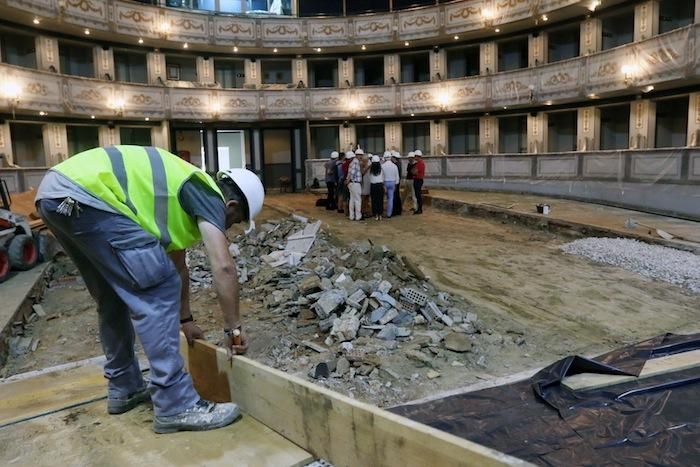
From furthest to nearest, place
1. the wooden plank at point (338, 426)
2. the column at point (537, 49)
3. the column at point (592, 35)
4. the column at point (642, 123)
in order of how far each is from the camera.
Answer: the column at point (537, 49)
the column at point (592, 35)
the column at point (642, 123)
the wooden plank at point (338, 426)

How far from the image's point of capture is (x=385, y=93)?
22719mm

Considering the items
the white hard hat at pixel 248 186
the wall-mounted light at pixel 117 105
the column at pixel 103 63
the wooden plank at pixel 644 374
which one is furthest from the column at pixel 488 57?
the white hard hat at pixel 248 186

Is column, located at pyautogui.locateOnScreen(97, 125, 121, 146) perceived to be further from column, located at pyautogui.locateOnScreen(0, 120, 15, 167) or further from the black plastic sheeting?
the black plastic sheeting

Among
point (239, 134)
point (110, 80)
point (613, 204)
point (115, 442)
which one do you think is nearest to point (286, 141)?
point (239, 134)

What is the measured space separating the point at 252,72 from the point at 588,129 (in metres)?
13.9

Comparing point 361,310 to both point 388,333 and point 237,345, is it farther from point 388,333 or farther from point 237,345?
point 237,345

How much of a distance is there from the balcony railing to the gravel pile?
710 cm

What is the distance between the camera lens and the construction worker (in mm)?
2504

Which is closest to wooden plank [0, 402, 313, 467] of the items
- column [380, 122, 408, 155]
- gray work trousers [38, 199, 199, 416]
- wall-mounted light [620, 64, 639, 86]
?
gray work trousers [38, 199, 199, 416]

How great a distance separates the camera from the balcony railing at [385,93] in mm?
15112

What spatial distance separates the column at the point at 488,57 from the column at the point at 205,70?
37.0ft

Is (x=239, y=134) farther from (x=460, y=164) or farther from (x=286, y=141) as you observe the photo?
(x=460, y=164)

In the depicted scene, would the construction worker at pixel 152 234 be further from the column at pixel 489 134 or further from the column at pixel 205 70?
the column at pixel 205 70

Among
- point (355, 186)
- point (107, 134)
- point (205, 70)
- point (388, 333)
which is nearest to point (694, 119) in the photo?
point (355, 186)
